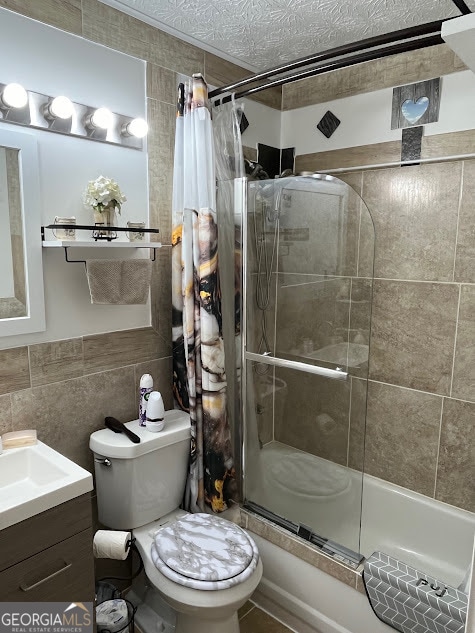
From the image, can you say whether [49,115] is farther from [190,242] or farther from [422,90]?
[422,90]

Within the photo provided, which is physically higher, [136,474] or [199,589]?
[136,474]

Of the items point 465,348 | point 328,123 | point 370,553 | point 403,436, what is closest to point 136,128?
point 328,123

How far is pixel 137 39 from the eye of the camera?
77.3 inches

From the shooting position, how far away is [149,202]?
6.87 feet

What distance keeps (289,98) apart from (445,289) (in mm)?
1477

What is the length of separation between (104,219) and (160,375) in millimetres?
823

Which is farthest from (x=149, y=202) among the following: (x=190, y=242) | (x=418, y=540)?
(x=418, y=540)

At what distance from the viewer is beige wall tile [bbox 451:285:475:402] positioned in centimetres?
211

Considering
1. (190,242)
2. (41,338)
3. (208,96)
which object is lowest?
(41,338)

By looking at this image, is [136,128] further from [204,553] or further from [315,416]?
[204,553]

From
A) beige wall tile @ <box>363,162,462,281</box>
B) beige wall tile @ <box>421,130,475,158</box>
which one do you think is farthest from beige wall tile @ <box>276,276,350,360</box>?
beige wall tile @ <box>421,130,475,158</box>

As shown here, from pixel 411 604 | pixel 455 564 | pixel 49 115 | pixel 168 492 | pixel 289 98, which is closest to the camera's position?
pixel 411 604

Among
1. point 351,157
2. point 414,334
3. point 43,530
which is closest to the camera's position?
point 43,530

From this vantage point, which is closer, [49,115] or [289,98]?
[49,115]
